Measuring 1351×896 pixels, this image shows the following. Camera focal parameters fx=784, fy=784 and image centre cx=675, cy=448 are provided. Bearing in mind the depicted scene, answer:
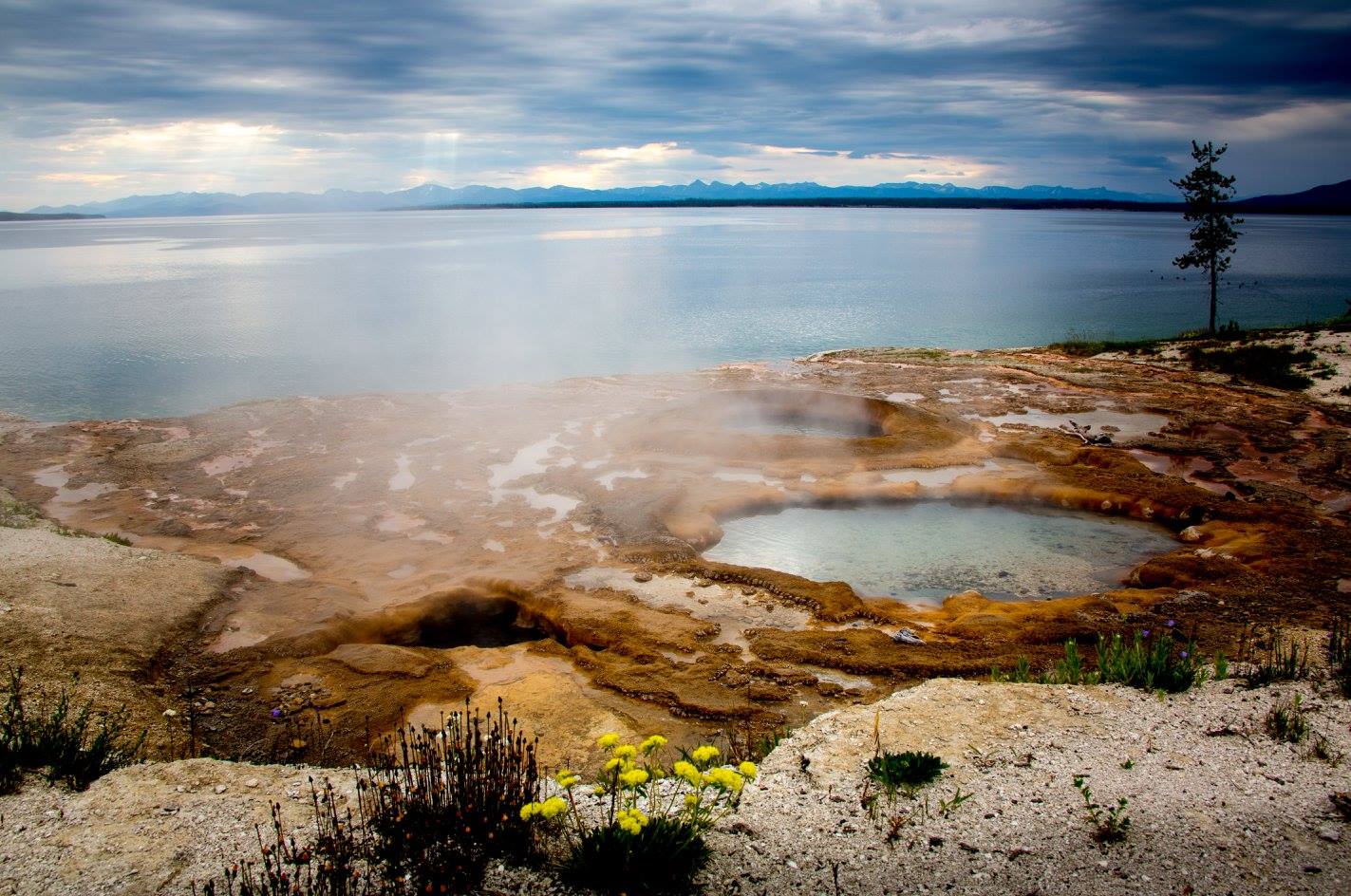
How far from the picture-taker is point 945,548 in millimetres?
16141

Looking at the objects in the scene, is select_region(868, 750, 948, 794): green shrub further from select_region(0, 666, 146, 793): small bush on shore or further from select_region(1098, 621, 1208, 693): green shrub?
select_region(0, 666, 146, 793): small bush on shore

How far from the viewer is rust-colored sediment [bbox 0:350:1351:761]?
36.0 ft

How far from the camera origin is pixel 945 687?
9266mm

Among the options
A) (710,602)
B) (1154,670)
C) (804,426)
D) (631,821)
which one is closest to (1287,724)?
(1154,670)

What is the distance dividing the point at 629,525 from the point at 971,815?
35.1ft

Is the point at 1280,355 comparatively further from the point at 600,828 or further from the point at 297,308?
the point at 297,308

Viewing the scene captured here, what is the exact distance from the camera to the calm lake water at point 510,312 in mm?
38781

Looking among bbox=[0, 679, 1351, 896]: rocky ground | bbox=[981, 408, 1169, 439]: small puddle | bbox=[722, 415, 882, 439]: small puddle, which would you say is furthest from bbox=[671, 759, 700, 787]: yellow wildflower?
bbox=[981, 408, 1169, 439]: small puddle

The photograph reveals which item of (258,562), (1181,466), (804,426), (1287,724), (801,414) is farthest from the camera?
(801,414)

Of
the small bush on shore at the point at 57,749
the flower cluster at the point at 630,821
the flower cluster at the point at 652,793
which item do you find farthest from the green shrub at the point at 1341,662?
the small bush on shore at the point at 57,749

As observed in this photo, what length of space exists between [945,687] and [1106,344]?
110ft

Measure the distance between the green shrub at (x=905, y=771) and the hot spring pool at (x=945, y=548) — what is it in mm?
7319

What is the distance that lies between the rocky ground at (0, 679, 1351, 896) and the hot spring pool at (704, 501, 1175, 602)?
633cm

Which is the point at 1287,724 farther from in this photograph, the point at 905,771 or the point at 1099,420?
the point at 1099,420
